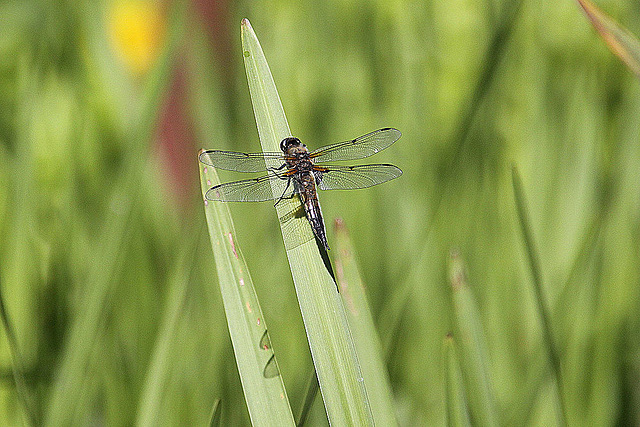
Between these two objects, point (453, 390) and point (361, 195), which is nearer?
point (453, 390)

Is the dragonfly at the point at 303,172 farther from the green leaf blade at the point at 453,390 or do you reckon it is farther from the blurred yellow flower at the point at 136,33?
the blurred yellow flower at the point at 136,33

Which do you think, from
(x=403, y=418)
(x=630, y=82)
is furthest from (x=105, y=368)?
(x=630, y=82)

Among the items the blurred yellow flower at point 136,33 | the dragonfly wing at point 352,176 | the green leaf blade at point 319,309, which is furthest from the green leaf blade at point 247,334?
the blurred yellow flower at point 136,33

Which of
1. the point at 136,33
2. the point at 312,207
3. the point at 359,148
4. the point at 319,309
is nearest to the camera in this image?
the point at 319,309

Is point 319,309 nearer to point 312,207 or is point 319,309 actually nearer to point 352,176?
point 312,207

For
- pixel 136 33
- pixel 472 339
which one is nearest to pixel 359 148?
pixel 472 339

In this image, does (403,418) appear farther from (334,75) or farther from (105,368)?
(334,75)

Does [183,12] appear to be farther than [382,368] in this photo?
Yes
